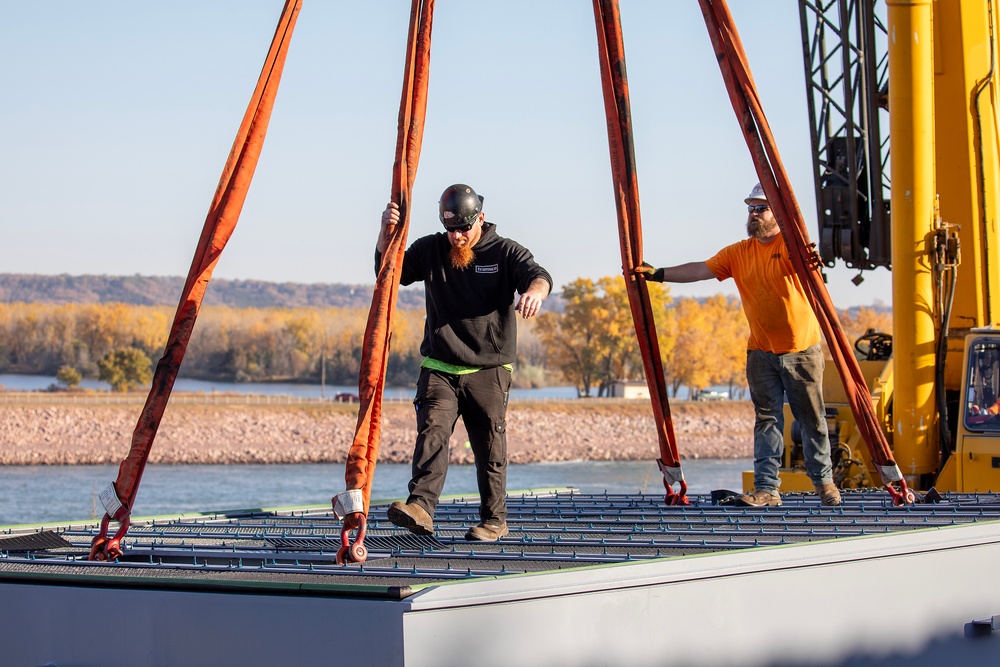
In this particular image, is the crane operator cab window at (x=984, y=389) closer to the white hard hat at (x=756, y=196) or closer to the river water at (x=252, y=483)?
the white hard hat at (x=756, y=196)

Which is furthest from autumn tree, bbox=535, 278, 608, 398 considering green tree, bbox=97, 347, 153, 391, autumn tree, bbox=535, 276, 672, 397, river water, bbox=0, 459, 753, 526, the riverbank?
green tree, bbox=97, 347, 153, 391

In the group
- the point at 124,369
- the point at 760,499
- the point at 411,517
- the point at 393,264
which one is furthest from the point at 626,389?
the point at 393,264

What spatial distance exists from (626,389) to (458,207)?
3498 inches

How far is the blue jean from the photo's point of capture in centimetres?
869

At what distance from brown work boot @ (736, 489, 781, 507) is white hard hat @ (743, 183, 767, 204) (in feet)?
6.16

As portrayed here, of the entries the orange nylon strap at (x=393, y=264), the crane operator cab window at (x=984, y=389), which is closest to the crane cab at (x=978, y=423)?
the crane operator cab window at (x=984, y=389)

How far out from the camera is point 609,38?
8.41 metres

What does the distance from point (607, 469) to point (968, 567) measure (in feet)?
183

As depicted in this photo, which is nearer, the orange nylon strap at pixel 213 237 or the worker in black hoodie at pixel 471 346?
the orange nylon strap at pixel 213 237

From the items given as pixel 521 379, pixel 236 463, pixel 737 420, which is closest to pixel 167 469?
pixel 236 463

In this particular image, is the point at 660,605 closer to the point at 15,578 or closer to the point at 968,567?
the point at 968,567

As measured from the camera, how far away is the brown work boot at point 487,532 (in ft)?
21.8

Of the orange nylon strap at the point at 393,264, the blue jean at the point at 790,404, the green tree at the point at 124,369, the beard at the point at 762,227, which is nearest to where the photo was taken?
the orange nylon strap at the point at 393,264

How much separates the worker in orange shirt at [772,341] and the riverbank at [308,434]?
54.7m
